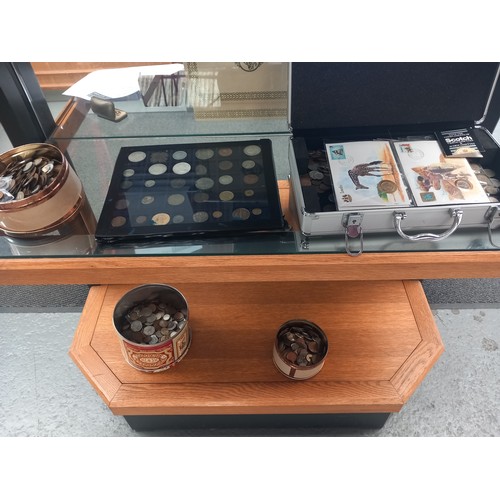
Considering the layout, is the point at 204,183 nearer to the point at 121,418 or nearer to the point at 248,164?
the point at 248,164

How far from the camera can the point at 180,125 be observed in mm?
870

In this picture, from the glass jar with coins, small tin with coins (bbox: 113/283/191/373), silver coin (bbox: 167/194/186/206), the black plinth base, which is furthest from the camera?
the black plinth base

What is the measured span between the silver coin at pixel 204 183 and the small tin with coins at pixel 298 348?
332 mm

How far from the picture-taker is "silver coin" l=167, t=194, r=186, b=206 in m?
0.76

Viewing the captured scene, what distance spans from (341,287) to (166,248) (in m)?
0.53

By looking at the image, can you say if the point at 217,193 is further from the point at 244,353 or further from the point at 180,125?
the point at 244,353

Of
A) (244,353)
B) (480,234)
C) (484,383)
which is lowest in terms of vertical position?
(484,383)

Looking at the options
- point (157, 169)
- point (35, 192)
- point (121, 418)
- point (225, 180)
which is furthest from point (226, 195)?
point (121, 418)

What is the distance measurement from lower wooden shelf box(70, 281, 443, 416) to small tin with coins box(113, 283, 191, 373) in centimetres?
4

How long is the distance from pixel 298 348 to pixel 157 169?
0.45 m

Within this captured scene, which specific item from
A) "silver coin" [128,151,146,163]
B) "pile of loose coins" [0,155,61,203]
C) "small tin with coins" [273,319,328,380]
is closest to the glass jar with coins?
"pile of loose coins" [0,155,61,203]

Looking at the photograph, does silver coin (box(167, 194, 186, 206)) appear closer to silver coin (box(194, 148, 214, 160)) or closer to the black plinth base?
silver coin (box(194, 148, 214, 160))
